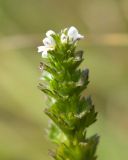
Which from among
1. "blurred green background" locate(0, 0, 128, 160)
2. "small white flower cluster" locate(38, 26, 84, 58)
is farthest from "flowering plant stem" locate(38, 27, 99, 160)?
"blurred green background" locate(0, 0, 128, 160)

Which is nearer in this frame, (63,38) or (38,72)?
(63,38)

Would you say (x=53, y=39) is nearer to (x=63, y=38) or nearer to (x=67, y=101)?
(x=63, y=38)

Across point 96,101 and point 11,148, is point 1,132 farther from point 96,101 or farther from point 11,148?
point 96,101

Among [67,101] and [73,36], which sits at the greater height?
[73,36]

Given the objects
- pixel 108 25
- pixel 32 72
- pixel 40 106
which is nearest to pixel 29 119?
pixel 40 106

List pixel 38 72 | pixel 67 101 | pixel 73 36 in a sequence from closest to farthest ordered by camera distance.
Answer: pixel 67 101
pixel 73 36
pixel 38 72

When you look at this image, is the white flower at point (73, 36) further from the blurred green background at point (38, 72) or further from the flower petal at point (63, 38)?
the blurred green background at point (38, 72)

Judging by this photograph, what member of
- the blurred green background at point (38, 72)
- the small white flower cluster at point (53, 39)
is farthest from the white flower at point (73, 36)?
the blurred green background at point (38, 72)

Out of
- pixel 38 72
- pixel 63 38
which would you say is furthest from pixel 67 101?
pixel 38 72
